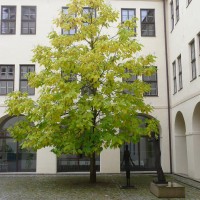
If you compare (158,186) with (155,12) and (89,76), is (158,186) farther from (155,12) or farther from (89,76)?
(155,12)

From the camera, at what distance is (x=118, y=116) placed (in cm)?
1383

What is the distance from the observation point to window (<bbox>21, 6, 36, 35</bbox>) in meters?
22.0

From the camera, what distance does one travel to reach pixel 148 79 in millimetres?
21875

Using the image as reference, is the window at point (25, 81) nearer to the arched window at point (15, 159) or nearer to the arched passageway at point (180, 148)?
the arched window at point (15, 159)

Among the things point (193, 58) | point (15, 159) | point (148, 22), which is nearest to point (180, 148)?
point (193, 58)

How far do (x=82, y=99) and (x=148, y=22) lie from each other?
32.5 feet

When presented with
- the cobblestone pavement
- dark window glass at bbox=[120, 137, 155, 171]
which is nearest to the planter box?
the cobblestone pavement

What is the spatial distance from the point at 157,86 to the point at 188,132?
5145 millimetres

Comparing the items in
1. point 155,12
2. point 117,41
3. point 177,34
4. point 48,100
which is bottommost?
point 48,100

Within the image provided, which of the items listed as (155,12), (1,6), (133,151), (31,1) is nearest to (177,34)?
(155,12)

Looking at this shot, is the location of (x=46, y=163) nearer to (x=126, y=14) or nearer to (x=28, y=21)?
(x=28, y=21)

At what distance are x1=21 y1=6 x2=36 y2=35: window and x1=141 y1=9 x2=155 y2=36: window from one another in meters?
6.71

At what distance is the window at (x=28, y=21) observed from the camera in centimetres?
2200

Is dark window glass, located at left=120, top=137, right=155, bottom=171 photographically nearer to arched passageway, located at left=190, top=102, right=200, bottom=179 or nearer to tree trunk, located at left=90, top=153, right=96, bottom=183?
arched passageway, located at left=190, top=102, right=200, bottom=179
